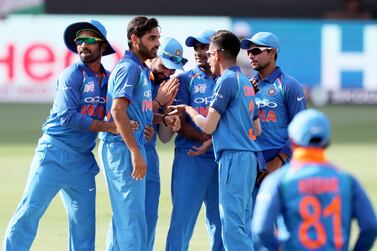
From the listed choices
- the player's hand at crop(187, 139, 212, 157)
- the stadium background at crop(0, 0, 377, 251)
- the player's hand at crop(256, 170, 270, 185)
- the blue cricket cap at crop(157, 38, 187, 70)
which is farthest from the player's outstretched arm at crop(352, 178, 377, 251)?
the stadium background at crop(0, 0, 377, 251)

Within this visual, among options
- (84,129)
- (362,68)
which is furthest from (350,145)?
(84,129)

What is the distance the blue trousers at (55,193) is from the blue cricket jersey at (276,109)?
4.98 ft

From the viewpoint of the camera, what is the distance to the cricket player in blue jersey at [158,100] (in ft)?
29.8

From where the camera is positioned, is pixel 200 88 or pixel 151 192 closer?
pixel 151 192

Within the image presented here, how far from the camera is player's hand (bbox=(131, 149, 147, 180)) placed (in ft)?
26.9

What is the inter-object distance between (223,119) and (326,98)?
14.0 m

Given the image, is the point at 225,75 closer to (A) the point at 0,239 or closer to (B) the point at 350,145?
(A) the point at 0,239

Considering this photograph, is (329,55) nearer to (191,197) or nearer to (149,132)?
(191,197)

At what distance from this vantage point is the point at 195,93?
30.3ft

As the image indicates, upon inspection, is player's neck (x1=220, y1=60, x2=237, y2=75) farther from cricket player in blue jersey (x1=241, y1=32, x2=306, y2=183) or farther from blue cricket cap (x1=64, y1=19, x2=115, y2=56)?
blue cricket cap (x1=64, y1=19, x2=115, y2=56)

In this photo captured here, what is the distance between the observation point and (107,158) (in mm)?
8445

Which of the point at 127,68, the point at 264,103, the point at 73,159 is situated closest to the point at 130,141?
the point at 127,68

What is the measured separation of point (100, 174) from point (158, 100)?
5424 millimetres

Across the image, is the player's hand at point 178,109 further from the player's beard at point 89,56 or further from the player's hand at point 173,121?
the player's beard at point 89,56
